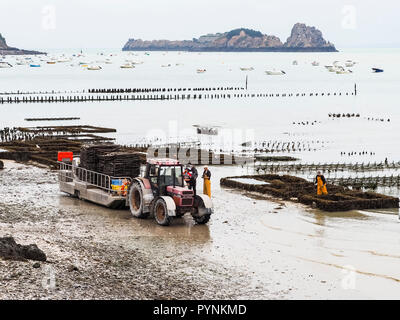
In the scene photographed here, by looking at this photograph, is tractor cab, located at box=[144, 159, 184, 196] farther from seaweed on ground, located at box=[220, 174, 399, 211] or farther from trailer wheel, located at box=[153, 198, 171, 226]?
seaweed on ground, located at box=[220, 174, 399, 211]

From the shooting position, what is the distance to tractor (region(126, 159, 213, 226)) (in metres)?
29.5

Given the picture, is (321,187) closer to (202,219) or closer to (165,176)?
(202,219)

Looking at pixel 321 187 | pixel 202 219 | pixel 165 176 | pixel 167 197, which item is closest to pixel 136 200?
pixel 165 176

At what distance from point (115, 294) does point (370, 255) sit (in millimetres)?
10015

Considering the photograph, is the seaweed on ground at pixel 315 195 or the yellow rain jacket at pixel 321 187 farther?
the yellow rain jacket at pixel 321 187

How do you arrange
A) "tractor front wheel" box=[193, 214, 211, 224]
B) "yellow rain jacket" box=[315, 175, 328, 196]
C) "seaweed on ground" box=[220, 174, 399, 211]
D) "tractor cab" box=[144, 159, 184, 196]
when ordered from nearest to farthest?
"tractor front wheel" box=[193, 214, 211, 224] → "tractor cab" box=[144, 159, 184, 196] → "seaweed on ground" box=[220, 174, 399, 211] → "yellow rain jacket" box=[315, 175, 328, 196]

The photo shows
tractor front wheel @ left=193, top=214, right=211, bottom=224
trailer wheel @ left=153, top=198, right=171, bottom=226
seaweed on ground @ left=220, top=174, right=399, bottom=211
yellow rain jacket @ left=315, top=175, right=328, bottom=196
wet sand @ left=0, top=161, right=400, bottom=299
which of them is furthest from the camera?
yellow rain jacket @ left=315, top=175, right=328, bottom=196

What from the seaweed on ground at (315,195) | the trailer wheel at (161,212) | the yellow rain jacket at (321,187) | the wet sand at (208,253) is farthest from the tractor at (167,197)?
the yellow rain jacket at (321,187)

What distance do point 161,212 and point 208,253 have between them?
192 inches

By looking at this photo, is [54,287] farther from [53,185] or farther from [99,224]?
[53,185]

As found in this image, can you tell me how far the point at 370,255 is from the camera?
2561 cm

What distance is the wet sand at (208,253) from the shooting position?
830 inches

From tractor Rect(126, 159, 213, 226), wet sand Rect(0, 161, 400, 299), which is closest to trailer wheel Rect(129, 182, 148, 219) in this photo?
tractor Rect(126, 159, 213, 226)

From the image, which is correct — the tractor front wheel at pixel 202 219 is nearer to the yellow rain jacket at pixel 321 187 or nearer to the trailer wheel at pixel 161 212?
the trailer wheel at pixel 161 212
